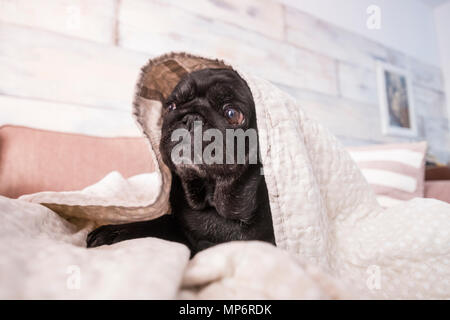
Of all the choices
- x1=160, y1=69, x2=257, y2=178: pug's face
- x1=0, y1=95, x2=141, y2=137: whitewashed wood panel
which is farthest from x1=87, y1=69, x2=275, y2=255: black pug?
x1=0, y1=95, x2=141, y2=137: whitewashed wood panel

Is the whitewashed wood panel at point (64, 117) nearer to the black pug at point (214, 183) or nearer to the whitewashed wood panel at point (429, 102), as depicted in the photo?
the black pug at point (214, 183)

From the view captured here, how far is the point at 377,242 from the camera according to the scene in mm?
759

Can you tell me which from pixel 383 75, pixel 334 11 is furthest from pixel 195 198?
pixel 383 75

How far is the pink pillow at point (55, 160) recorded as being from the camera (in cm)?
116

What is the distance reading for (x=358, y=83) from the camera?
2953 mm

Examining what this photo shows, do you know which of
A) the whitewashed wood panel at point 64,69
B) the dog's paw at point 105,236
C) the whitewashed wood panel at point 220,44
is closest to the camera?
the dog's paw at point 105,236

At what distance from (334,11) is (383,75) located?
931mm

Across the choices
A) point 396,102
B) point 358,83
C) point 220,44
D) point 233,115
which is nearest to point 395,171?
point 233,115

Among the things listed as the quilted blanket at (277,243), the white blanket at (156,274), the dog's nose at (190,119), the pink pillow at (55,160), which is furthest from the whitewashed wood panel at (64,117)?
the white blanket at (156,274)

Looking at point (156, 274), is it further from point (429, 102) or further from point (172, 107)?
point (429, 102)

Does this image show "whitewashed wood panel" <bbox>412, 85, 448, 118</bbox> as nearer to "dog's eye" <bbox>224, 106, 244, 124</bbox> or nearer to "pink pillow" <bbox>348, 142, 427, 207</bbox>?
"pink pillow" <bbox>348, 142, 427, 207</bbox>

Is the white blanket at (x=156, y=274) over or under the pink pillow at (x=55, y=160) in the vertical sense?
under

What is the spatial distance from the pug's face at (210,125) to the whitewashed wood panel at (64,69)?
0.94 metres

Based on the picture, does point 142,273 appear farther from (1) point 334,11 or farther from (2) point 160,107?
(1) point 334,11
